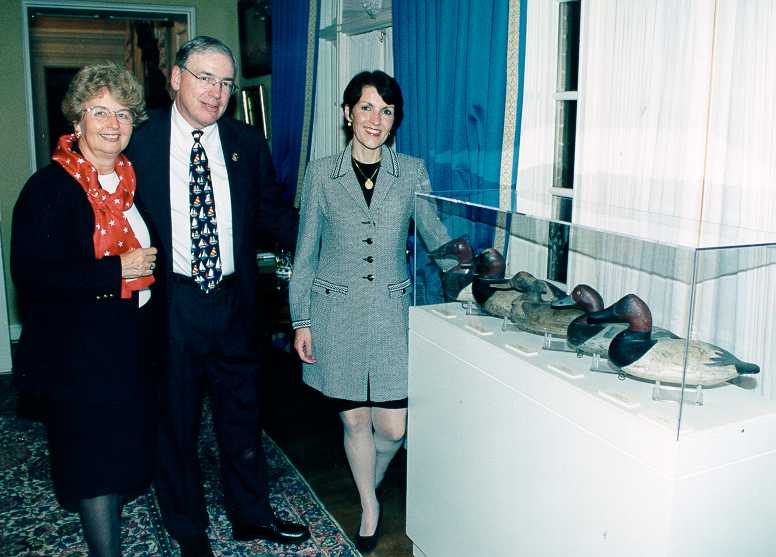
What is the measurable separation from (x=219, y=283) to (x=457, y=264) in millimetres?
874

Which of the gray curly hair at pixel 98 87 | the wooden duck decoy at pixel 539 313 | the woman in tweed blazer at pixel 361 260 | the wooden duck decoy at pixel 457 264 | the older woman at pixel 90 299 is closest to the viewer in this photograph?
the wooden duck decoy at pixel 539 313

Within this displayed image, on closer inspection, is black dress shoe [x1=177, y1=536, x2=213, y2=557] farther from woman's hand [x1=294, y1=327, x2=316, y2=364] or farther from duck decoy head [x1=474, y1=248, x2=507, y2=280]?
duck decoy head [x1=474, y1=248, x2=507, y2=280]

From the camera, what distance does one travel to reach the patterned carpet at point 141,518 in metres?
3.12

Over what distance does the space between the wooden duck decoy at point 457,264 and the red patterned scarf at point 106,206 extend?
3.30ft

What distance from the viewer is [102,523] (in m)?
2.50

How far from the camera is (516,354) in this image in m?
2.17

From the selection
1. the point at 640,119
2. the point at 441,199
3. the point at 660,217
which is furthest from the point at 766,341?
the point at 441,199

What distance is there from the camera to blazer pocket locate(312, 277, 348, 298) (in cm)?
282

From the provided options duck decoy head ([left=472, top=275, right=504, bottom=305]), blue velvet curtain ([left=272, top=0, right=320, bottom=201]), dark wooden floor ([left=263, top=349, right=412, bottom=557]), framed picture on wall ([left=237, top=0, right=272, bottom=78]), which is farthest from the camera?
framed picture on wall ([left=237, top=0, right=272, bottom=78])

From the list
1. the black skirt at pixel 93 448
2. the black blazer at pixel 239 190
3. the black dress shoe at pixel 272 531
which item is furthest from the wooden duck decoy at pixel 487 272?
the black dress shoe at pixel 272 531

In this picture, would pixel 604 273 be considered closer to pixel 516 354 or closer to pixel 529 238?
pixel 529 238

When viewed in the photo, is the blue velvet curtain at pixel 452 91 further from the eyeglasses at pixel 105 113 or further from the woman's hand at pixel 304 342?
the eyeglasses at pixel 105 113

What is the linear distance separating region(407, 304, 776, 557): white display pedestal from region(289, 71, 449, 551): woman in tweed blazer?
0.21 meters

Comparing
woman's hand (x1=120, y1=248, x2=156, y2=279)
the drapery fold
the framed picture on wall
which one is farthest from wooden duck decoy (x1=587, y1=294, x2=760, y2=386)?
the framed picture on wall
